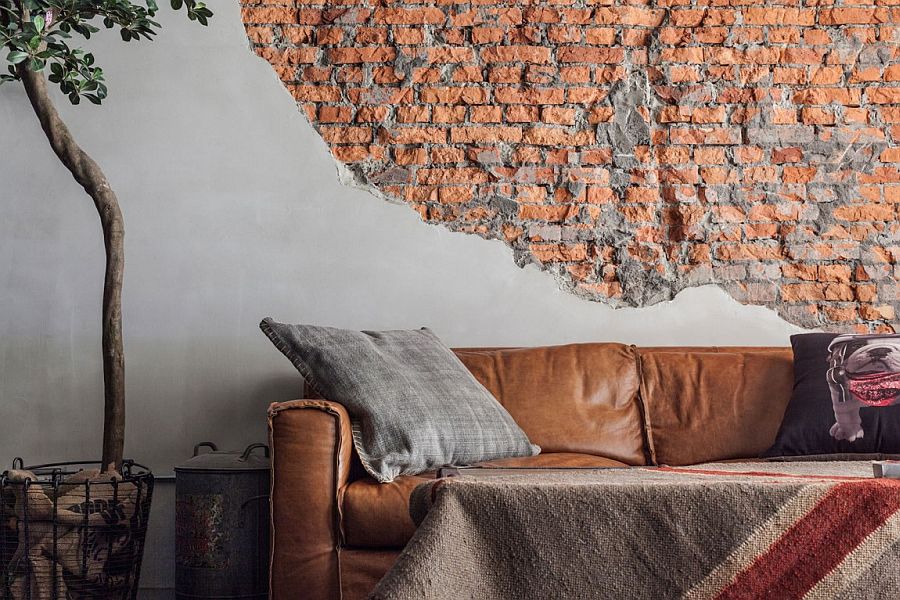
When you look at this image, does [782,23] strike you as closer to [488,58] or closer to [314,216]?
[488,58]

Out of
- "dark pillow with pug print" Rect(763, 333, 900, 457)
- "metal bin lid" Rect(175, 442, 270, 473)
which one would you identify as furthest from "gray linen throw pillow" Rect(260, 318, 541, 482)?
"dark pillow with pug print" Rect(763, 333, 900, 457)

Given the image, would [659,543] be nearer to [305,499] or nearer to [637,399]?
[305,499]

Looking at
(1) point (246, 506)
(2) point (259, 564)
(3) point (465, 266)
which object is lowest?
(2) point (259, 564)

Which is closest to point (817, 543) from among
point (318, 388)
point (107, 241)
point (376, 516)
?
point (376, 516)

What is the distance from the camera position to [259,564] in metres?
2.38

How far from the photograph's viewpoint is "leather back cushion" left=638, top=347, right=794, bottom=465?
2576 millimetres

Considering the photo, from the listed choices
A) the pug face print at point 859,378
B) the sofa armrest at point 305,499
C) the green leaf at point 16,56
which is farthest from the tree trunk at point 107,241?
the pug face print at point 859,378

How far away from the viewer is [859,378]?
2441 mm

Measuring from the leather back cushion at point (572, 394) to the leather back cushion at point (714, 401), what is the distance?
63 mm

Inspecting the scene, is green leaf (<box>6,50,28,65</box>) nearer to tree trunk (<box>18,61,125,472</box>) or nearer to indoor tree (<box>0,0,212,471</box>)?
indoor tree (<box>0,0,212,471</box>)

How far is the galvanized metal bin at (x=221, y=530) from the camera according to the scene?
2334mm

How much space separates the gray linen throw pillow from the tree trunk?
55cm

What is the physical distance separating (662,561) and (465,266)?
2.02 metres

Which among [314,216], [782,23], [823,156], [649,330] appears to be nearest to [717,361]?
[649,330]
